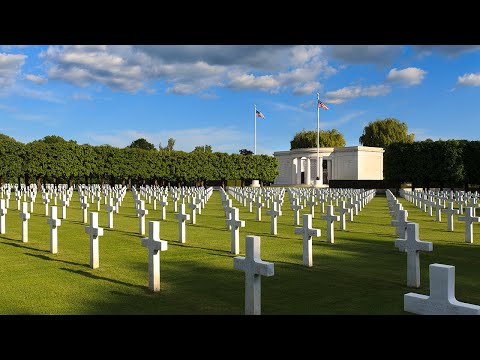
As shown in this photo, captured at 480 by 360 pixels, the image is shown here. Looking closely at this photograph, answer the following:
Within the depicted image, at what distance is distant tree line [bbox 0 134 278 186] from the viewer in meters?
47.0

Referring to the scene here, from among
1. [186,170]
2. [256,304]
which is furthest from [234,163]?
[256,304]

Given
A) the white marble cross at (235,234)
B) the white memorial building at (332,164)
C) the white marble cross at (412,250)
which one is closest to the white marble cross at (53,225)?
the white marble cross at (235,234)

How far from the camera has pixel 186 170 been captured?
58.0 metres

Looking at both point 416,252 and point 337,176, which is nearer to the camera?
point 416,252

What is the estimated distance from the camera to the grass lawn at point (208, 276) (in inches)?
212

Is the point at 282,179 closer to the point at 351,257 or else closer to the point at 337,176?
the point at 337,176

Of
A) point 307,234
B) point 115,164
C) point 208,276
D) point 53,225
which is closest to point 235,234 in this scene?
point 307,234

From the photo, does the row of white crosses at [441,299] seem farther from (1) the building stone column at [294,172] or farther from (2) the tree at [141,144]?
(2) the tree at [141,144]

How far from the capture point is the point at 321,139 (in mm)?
92375

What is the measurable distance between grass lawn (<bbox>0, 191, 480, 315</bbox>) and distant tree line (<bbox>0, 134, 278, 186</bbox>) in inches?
1534

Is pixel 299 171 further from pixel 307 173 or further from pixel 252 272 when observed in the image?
pixel 252 272

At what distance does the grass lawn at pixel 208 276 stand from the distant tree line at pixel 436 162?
129ft

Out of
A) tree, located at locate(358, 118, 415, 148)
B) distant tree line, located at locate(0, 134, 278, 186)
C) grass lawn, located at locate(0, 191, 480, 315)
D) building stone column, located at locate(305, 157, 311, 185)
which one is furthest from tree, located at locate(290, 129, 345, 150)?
grass lawn, located at locate(0, 191, 480, 315)
